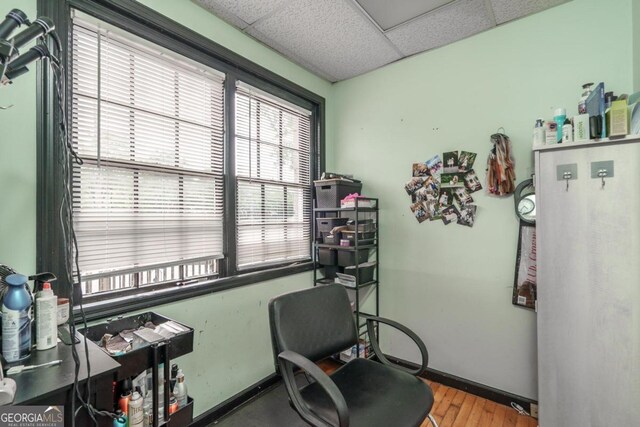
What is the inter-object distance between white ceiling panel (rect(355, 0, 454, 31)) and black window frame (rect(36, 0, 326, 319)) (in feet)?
2.83

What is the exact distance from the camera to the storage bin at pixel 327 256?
2.58 meters

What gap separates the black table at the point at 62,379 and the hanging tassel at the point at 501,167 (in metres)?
2.29

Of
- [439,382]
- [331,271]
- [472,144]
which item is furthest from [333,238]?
[439,382]

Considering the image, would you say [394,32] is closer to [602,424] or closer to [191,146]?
[191,146]

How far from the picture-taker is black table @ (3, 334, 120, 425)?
77 centimetres

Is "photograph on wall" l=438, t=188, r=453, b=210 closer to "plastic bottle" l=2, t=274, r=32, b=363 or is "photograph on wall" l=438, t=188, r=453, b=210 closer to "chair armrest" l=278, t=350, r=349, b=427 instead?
"chair armrest" l=278, t=350, r=349, b=427

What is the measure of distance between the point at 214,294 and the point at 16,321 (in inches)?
40.6

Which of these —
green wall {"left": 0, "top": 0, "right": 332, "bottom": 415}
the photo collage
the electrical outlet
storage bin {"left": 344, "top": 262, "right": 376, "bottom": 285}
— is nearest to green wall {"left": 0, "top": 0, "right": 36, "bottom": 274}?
green wall {"left": 0, "top": 0, "right": 332, "bottom": 415}

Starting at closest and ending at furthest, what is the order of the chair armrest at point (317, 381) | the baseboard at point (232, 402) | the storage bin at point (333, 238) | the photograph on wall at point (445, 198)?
the chair armrest at point (317, 381) → the baseboard at point (232, 402) → the photograph on wall at point (445, 198) → the storage bin at point (333, 238)

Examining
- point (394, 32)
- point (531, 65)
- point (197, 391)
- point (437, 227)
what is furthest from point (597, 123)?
point (197, 391)

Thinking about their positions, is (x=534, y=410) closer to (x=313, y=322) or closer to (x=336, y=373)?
(x=336, y=373)

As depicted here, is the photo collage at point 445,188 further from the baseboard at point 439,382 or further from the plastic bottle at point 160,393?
the plastic bottle at point 160,393

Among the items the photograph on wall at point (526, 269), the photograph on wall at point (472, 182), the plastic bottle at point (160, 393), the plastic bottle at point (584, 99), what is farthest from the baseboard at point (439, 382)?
the plastic bottle at point (584, 99)

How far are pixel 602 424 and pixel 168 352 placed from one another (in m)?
2.15
